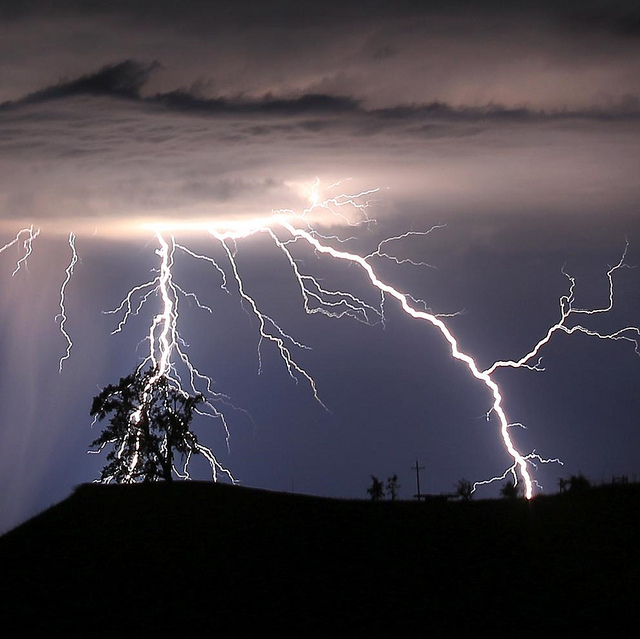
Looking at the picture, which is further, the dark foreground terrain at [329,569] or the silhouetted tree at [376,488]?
the silhouetted tree at [376,488]

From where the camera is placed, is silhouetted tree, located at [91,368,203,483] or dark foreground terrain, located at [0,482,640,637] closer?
dark foreground terrain, located at [0,482,640,637]

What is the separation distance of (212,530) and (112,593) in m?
4.82

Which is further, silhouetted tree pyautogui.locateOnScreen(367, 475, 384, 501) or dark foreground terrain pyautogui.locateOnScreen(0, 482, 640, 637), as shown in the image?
silhouetted tree pyautogui.locateOnScreen(367, 475, 384, 501)

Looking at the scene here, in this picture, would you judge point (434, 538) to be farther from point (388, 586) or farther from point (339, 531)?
point (388, 586)

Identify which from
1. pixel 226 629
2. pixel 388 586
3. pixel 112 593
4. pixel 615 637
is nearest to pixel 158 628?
pixel 226 629

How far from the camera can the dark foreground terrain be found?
54.9ft

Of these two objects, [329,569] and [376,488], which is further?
[376,488]

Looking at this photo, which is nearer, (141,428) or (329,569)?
(329,569)

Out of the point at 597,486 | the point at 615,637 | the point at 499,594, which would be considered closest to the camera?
the point at 615,637

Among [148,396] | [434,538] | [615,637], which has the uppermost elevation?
[148,396]

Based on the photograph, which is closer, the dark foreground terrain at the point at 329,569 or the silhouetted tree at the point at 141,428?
the dark foreground terrain at the point at 329,569

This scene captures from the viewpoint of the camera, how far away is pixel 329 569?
64.2 ft

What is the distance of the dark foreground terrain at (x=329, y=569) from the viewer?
16719 millimetres

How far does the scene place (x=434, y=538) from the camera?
21547 mm
